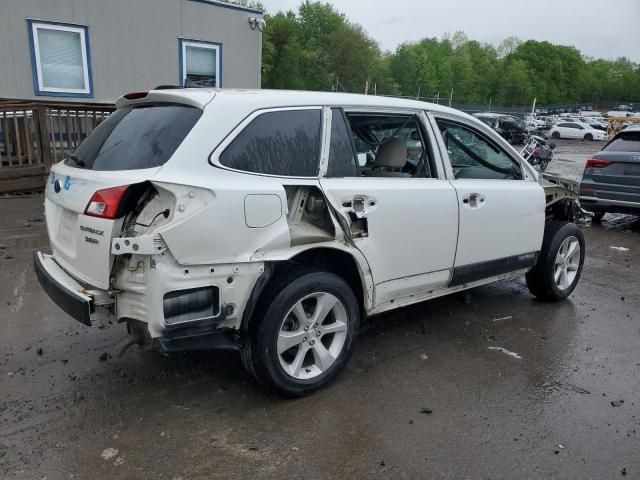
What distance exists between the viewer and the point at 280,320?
3.08 meters

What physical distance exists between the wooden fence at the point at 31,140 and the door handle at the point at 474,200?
7102 mm

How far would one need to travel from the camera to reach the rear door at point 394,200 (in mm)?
3422

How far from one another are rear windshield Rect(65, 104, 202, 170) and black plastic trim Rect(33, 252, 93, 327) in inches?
27.7

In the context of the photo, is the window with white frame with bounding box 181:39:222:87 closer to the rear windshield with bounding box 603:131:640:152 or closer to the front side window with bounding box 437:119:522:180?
the rear windshield with bounding box 603:131:640:152

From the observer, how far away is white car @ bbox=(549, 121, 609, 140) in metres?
38.5

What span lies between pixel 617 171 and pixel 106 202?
8350 mm

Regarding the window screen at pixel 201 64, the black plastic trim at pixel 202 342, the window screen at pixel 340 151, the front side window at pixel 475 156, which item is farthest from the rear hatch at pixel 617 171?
the window screen at pixel 201 64

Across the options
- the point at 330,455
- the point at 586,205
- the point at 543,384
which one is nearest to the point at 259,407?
the point at 330,455

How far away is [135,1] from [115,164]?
1005cm

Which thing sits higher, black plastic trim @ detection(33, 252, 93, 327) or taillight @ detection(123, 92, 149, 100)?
taillight @ detection(123, 92, 149, 100)

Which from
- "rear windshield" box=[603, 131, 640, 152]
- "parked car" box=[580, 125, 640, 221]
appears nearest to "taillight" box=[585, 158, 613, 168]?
"parked car" box=[580, 125, 640, 221]

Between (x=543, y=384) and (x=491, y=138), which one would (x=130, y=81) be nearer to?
(x=491, y=138)

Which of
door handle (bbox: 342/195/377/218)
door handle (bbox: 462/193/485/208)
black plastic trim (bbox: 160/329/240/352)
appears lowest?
black plastic trim (bbox: 160/329/240/352)

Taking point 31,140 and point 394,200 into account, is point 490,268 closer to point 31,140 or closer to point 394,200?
point 394,200
